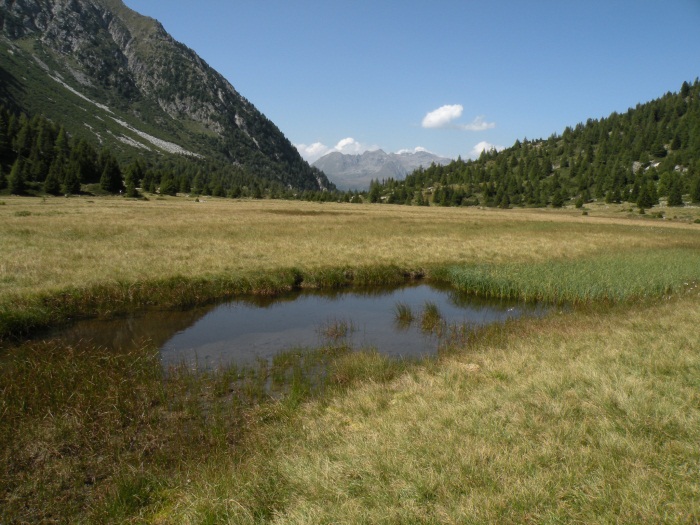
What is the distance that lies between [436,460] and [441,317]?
11.6 metres

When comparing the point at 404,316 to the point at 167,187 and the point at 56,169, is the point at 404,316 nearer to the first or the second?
the point at 56,169

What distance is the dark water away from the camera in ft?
40.3

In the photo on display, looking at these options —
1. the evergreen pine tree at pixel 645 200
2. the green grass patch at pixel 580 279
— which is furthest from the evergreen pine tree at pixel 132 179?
the evergreen pine tree at pixel 645 200

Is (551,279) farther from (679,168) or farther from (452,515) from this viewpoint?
(679,168)

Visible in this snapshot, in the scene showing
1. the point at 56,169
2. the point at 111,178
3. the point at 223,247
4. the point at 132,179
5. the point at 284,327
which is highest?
the point at 56,169

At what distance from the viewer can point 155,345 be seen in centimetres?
1228

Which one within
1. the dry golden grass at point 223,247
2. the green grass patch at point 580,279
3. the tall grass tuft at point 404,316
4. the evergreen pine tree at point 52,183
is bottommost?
the tall grass tuft at point 404,316

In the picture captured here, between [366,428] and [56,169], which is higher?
[56,169]

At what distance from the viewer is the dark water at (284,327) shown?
12297 millimetres

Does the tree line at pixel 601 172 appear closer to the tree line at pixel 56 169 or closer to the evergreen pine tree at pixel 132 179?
the evergreen pine tree at pixel 132 179

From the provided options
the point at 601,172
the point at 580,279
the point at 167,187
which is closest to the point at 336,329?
the point at 580,279

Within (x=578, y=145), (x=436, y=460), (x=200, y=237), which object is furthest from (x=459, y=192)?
(x=436, y=460)

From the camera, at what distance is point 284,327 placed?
14992mm

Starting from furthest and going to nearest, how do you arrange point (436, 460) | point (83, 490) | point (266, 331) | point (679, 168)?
point (679, 168) < point (266, 331) < point (83, 490) < point (436, 460)
